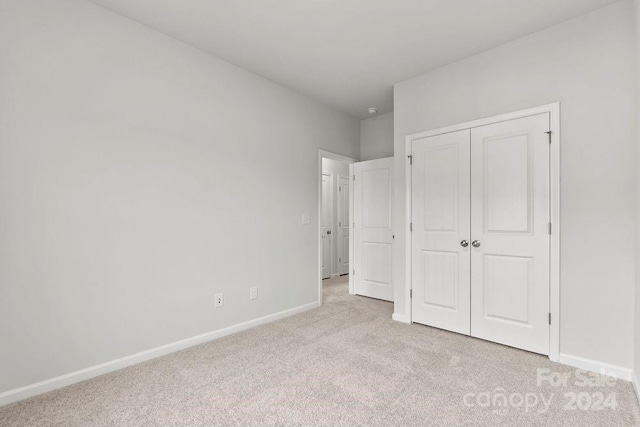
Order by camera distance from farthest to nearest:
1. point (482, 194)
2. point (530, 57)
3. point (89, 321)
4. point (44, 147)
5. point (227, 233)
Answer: point (227, 233)
point (482, 194)
point (530, 57)
point (89, 321)
point (44, 147)

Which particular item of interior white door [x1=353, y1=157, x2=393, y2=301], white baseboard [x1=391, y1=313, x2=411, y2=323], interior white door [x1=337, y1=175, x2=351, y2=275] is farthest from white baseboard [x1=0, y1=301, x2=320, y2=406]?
interior white door [x1=337, y1=175, x2=351, y2=275]

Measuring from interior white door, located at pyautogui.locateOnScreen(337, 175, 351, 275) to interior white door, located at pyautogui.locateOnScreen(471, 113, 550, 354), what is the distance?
11.3 ft

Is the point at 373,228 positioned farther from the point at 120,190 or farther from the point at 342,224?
the point at 120,190

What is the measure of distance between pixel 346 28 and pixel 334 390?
8.83 feet

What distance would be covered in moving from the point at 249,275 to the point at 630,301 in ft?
10.1

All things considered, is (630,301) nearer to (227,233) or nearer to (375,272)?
(375,272)

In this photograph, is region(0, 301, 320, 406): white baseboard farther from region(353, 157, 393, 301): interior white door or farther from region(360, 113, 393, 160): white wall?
region(360, 113, 393, 160): white wall

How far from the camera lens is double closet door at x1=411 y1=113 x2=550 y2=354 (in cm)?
253

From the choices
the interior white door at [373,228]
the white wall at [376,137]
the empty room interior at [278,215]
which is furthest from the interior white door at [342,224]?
the empty room interior at [278,215]

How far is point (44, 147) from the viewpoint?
202 centimetres

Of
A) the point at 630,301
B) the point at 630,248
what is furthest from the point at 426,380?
the point at 630,248

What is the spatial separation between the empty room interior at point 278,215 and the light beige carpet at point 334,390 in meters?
0.02

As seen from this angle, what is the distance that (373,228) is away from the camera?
4.32 meters

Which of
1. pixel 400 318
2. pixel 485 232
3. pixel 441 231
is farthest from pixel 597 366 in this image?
pixel 400 318
